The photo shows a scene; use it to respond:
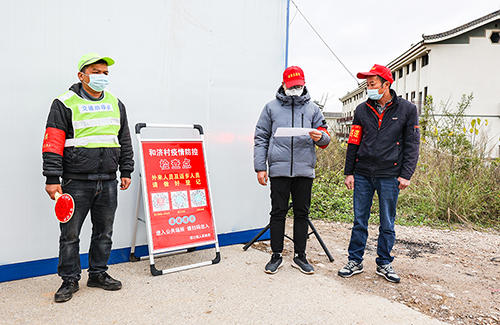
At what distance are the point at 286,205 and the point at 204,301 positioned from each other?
1.29 metres

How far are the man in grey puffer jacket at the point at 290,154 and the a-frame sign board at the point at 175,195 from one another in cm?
68

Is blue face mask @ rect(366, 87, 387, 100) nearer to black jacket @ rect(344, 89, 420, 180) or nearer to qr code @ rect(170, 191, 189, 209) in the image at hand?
black jacket @ rect(344, 89, 420, 180)

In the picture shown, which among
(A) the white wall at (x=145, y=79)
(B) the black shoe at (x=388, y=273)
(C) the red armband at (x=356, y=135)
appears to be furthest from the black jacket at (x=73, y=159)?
(B) the black shoe at (x=388, y=273)

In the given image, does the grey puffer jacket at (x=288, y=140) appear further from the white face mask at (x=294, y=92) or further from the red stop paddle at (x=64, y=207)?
the red stop paddle at (x=64, y=207)

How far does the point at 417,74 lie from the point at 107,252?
2556cm

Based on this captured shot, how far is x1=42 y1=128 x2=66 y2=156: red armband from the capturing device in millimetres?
2812

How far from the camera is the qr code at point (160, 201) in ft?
12.2

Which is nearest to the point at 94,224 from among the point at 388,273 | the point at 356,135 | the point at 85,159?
the point at 85,159

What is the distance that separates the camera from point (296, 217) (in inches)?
151

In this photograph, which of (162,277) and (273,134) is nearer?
(162,277)

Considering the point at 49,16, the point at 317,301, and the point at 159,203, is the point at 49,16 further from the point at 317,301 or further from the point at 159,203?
the point at 317,301

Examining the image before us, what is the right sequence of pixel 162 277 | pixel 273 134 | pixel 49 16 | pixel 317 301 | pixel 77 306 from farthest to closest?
1. pixel 273 134
2. pixel 162 277
3. pixel 49 16
4. pixel 317 301
5. pixel 77 306

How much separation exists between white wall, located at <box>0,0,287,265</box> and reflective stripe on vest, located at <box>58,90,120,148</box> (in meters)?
0.56

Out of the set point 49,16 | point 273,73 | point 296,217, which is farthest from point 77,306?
point 273,73
